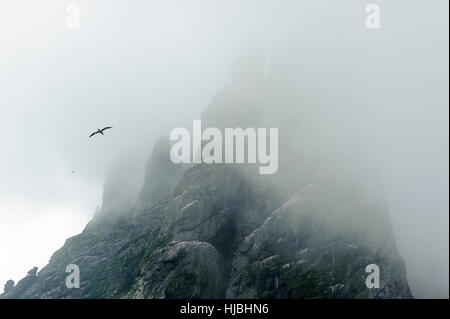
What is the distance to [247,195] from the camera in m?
185

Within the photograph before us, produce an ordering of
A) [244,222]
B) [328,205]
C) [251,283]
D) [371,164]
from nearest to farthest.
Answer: [251,283]
[328,205]
[244,222]
[371,164]

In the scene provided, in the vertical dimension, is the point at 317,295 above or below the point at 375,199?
below

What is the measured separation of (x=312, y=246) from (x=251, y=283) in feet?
88.3

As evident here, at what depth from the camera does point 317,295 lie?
460 ft

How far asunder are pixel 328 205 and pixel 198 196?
187 feet

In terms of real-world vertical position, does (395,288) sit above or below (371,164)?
below
